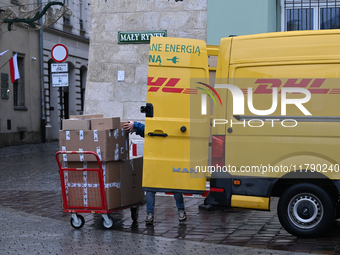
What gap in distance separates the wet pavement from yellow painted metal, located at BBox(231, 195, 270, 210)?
398 millimetres

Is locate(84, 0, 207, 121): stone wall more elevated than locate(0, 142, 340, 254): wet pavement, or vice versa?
locate(84, 0, 207, 121): stone wall

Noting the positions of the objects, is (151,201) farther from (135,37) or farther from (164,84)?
(135,37)

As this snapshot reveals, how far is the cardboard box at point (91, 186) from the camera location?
6.69 meters

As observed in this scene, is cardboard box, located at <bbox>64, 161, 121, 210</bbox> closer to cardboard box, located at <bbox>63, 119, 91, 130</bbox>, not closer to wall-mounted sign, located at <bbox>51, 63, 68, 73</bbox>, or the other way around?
cardboard box, located at <bbox>63, 119, 91, 130</bbox>

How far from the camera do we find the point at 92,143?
6.66 metres

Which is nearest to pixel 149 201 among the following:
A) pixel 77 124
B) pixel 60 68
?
pixel 77 124

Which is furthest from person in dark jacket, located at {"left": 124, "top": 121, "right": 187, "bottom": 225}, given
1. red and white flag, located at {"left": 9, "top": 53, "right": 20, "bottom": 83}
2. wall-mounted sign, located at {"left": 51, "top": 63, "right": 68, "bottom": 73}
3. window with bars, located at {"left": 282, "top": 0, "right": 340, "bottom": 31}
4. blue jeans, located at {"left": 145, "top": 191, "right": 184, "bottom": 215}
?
red and white flag, located at {"left": 9, "top": 53, "right": 20, "bottom": 83}

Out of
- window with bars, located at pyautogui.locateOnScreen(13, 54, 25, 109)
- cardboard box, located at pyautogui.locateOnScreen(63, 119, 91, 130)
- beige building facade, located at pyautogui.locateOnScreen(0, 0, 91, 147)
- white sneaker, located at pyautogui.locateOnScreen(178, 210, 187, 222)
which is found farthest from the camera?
window with bars, located at pyautogui.locateOnScreen(13, 54, 25, 109)

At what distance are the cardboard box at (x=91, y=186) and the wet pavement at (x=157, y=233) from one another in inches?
14.3

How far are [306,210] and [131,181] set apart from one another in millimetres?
2470

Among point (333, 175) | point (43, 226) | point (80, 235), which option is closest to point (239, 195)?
point (333, 175)

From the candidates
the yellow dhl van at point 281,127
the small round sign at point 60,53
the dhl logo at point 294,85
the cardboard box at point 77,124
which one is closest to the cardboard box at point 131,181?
the cardboard box at point 77,124

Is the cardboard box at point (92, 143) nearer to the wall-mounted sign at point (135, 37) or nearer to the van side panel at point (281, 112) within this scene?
the van side panel at point (281, 112)

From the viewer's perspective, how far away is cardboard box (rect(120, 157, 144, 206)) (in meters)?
6.96
